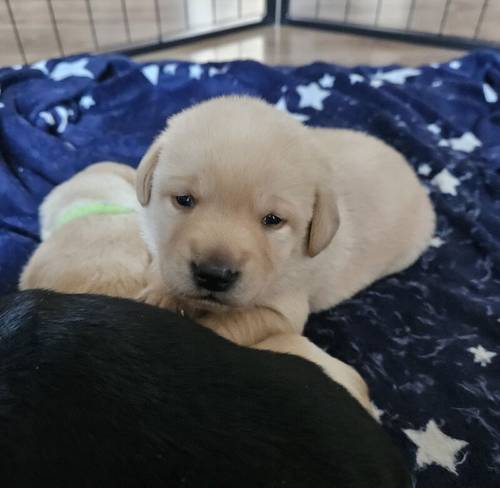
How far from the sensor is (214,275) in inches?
52.2

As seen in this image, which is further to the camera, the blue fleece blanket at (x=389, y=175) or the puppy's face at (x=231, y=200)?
the blue fleece blanket at (x=389, y=175)

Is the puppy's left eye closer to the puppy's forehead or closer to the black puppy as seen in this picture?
the puppy's forehead

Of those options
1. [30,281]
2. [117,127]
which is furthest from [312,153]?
[117,127]

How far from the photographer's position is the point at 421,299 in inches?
81.7

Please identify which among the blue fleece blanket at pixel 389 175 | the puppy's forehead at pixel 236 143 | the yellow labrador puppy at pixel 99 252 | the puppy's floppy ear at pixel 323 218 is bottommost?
the blue fleece blanket at pixel 389 175

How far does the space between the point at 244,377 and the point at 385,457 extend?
1.09 feet

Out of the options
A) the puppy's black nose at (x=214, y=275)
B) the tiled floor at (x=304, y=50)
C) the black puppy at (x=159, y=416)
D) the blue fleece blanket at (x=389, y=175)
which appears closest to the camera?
the black puppy at (x=159, y=416)

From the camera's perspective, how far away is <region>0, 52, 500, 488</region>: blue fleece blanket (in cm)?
168

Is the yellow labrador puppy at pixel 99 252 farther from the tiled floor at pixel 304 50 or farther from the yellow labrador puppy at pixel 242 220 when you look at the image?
the tiled floor at pixel 304 50

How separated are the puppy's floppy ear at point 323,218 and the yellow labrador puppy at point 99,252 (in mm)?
311

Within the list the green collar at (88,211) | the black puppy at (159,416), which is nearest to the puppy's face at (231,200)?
the black puppy at (159,416)

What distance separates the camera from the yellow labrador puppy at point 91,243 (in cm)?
165

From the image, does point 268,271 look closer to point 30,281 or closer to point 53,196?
point 30,281

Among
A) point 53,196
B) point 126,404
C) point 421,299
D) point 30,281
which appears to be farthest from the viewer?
point 53,196
